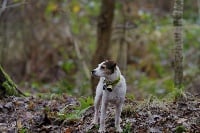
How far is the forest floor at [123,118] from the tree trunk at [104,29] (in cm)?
515

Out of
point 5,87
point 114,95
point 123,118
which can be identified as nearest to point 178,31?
point 123,118

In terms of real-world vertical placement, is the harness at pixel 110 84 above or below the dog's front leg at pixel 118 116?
above

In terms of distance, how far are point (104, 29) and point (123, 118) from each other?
254 inches

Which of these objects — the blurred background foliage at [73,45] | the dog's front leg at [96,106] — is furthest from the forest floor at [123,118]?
the blurred background foliage at [73,45]

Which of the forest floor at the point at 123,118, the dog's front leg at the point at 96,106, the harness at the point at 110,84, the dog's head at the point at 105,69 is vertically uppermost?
the dog's head at the point at 105,69

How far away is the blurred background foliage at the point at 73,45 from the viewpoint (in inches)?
719

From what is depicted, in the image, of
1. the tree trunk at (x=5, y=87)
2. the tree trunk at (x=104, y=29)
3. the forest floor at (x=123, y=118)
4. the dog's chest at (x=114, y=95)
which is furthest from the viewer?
the tree trunk at (x=104, y=29)

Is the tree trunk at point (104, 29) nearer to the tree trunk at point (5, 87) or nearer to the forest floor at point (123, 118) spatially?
the tree trunk at point (5, 87)

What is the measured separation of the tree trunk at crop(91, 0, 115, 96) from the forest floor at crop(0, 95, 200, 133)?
5150 mm

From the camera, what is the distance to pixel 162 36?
2017 cm

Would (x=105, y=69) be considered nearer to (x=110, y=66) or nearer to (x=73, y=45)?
(x=110, y=66)

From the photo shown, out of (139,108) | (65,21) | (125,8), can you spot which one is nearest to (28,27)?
(65,21)

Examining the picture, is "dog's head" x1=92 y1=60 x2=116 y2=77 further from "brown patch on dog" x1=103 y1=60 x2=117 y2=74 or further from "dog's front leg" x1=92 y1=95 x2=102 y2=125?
"dog's front leg" x1=92 y1=95 x2=102 y2=125

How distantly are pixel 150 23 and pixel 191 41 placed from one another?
431cm
